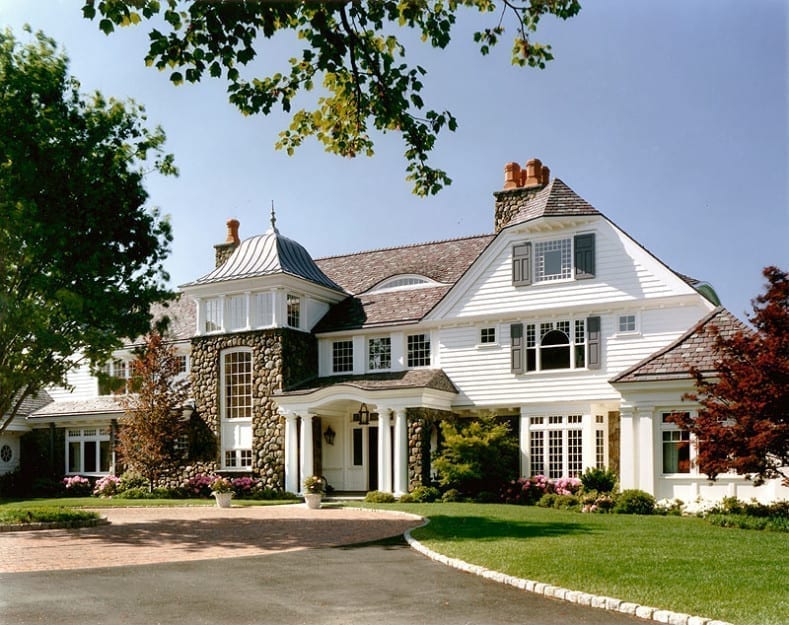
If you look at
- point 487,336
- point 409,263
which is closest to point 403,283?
point 409,263

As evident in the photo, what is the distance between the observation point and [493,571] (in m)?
11.4

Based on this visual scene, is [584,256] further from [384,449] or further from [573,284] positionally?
[384,449]

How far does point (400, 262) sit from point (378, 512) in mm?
14007

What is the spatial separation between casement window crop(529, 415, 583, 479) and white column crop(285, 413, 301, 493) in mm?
8129

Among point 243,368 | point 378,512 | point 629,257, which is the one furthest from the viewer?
point 243,368

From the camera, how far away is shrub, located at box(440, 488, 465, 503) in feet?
86.6

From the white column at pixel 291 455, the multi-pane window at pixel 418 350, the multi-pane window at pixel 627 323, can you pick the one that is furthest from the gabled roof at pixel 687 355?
the white column at pixel 291 455

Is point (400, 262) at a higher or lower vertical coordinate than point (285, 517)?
higher

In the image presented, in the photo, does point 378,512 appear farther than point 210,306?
No

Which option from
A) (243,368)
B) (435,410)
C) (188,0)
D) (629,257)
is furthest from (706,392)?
(243,368)

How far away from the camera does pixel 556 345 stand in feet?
89.6

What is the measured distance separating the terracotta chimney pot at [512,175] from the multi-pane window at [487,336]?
5908 millimetres

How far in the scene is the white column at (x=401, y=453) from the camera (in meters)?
27.6

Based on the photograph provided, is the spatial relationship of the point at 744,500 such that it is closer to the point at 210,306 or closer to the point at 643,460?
the point at 643,460
